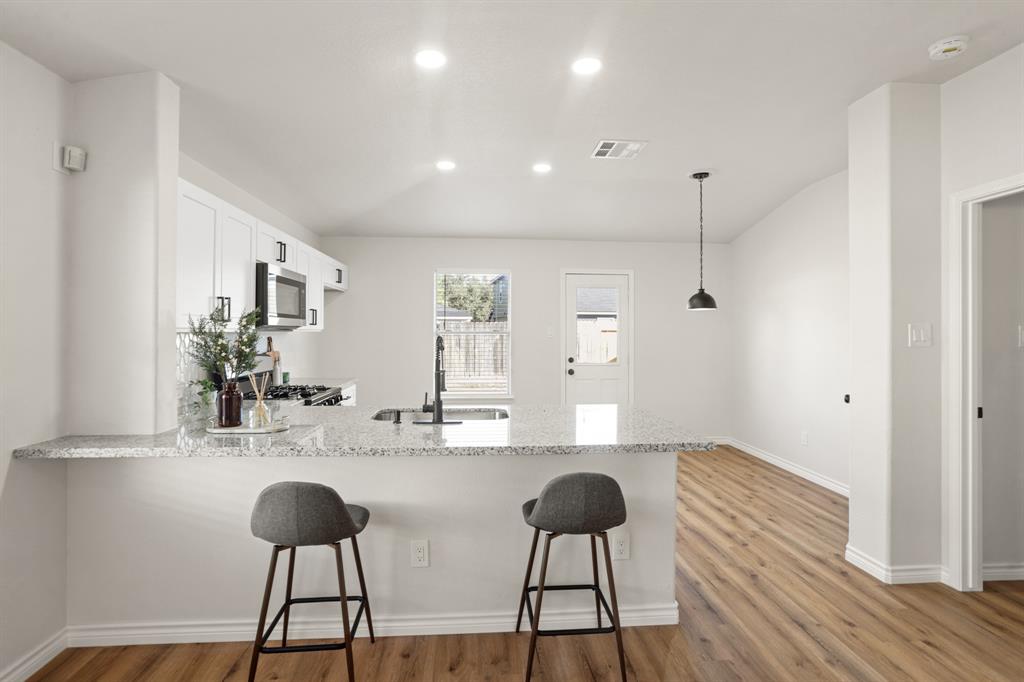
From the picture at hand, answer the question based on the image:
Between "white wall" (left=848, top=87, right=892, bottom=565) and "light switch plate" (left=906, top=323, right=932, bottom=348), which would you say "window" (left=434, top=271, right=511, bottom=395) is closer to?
"white wall" (left=848, top=87, right=892, bottom=565)

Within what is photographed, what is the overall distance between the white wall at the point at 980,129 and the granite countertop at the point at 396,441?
5.98ft

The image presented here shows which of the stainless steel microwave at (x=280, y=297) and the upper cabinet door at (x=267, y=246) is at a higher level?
the upper cabinet door at (x=267, y=246)

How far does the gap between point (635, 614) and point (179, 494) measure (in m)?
2.05

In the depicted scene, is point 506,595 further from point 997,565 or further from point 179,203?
point 997,565

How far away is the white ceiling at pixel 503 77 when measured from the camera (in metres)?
2.31

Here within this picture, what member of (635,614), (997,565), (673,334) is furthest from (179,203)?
(673,334)

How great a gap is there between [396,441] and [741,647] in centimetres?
166

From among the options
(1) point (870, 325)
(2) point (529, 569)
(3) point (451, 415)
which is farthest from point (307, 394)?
(1) point (870, 325)

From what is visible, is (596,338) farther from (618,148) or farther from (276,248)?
(276,248)

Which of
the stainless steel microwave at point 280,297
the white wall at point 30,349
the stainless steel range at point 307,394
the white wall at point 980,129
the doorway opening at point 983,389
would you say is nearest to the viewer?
the white wall at point 30,349

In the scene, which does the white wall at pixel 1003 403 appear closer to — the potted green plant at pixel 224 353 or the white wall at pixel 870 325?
the white wall at pixel 870 325

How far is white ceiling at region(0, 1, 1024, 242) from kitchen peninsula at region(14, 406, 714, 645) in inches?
64.3

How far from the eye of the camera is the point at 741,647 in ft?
7.93

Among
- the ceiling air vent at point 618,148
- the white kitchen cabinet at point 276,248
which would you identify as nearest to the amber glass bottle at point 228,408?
the white kitchen cabinet at point 276,248
